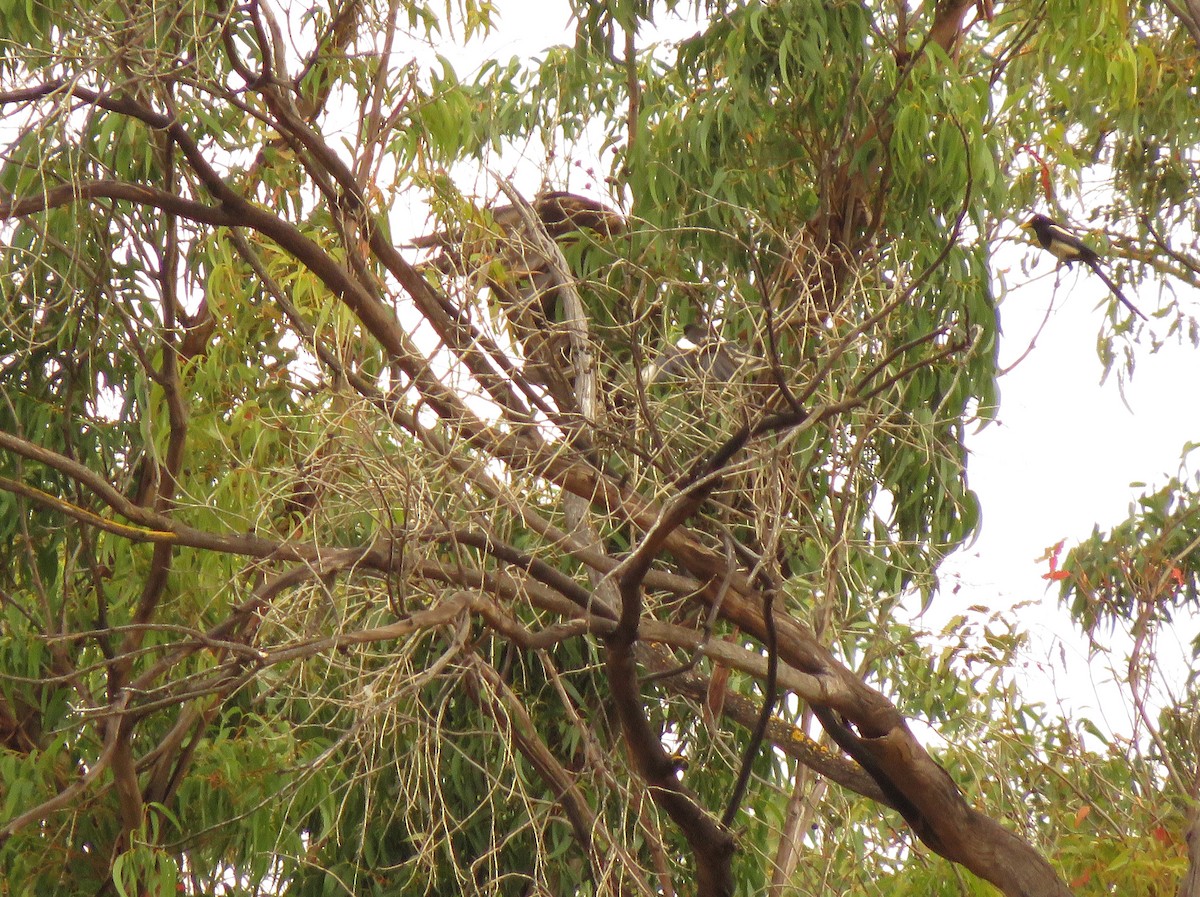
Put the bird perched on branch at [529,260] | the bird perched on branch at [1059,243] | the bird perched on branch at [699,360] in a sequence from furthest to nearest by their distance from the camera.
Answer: the bird perched on branch at [1059,243] → the bird perched on branch at [529,260] → the bird perched on branch at [699,360]

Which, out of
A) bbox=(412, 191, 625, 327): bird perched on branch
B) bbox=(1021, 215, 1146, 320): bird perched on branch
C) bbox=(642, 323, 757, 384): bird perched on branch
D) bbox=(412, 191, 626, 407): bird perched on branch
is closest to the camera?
bbox=(642, 323, 757, 384): bird perched on branch

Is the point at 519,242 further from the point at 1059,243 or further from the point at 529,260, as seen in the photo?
the point at 1059,243

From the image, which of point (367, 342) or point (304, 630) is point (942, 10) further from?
point (304, 630)

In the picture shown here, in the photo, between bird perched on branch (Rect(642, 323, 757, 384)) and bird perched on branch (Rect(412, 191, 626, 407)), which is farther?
bird perched on branch (Rect(412, 191, 626, 407))

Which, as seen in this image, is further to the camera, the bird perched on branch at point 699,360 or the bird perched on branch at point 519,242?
the bird perched on branch at point 519,242

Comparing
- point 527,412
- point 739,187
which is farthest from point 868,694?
point 739,187

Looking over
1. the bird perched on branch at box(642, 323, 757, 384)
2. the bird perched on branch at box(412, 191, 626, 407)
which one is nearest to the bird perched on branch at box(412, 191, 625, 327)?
the bird perched on branch at box(412, 191, 626, 407)

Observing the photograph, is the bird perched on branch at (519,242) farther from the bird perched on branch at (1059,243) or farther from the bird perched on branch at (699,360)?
the bird perched on branch at (1059,243)

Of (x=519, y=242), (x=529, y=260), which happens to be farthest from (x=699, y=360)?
(x=529, y=260)

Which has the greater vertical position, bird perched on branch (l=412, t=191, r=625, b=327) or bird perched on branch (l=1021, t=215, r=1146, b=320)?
bird perched on branch (l=1021, t=215, r=1146, b=320)

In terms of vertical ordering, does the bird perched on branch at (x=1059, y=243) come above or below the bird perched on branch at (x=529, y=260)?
above

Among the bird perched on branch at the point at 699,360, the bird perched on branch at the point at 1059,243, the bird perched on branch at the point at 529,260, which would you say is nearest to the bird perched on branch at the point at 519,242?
the bird perched on branch at the point at 529,260

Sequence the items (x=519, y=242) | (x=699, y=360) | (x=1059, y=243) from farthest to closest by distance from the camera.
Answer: (x=1059, y=243) → (x=519, y=242) → (x=699, y=360)

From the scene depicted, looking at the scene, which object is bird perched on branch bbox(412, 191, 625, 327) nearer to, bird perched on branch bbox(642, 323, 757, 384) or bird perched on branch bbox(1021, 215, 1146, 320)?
bird perched on branch bbox(642, 323, 757, 384)
